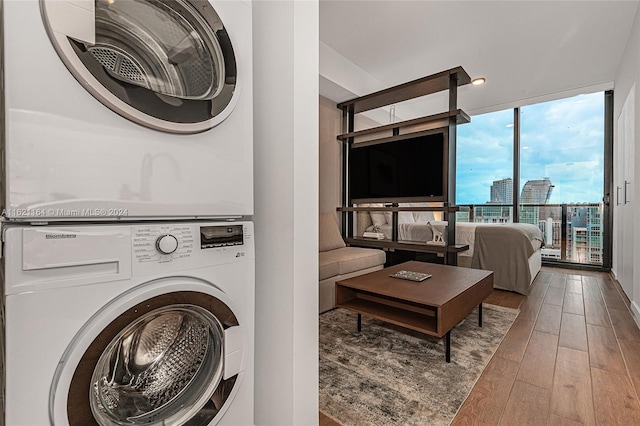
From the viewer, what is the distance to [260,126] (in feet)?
3.98

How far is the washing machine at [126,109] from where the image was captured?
0.66 metres

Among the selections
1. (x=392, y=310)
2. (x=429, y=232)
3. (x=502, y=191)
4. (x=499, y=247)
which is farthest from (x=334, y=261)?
(x=502, y=191)

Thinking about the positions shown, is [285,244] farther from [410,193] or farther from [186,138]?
[410,193]

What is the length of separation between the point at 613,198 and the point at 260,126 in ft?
17.1

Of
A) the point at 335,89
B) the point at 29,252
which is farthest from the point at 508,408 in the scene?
the point at 335,89

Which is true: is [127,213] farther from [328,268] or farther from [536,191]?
[536,191]

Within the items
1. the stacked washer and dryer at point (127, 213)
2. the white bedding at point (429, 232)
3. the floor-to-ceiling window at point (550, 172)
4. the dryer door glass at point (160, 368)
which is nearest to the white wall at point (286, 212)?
the stacked washer and dryer at point (127, 213)

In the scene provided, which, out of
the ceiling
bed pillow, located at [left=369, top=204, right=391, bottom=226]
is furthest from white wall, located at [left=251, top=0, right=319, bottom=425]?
bed pillow, located at [left=369, top=204, right=391, bottom=226]

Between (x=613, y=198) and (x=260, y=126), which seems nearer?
(x=260, y=126)

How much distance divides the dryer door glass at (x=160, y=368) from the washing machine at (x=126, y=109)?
0.33 metres

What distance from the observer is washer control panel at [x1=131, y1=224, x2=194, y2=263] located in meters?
0.81

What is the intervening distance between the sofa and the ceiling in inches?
68.5

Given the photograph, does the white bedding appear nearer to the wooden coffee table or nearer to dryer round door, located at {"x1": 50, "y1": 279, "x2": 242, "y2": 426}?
the wooden coffee table

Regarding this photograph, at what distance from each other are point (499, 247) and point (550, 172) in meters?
2.60
